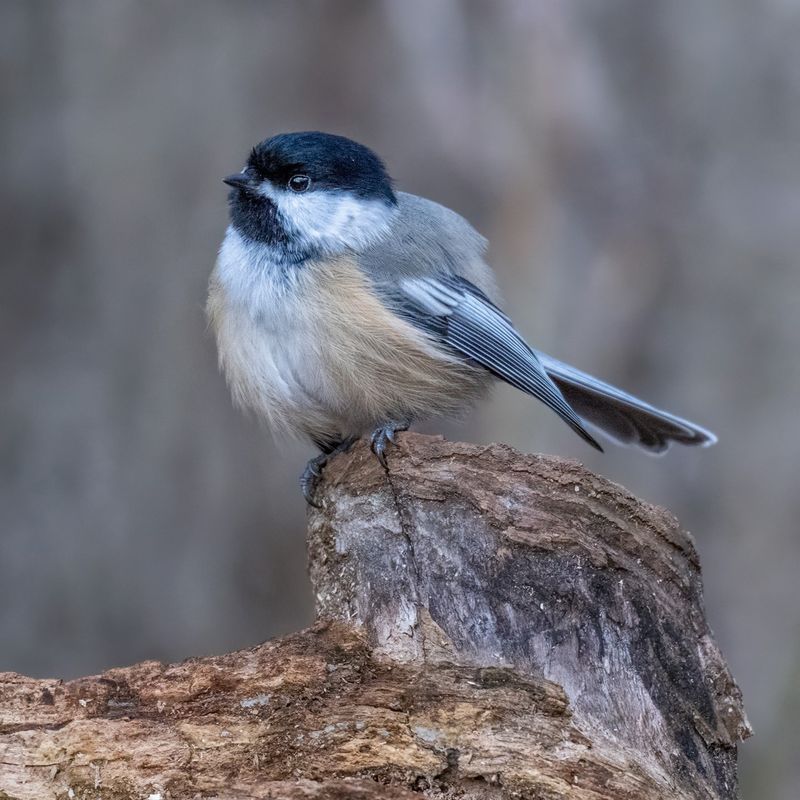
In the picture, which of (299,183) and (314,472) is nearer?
(314,472)

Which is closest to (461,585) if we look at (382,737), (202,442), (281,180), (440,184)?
(382,737)

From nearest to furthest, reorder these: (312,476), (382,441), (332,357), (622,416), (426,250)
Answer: (382,441) < (332,357) < (312,476) < (426,250) < (622,416)

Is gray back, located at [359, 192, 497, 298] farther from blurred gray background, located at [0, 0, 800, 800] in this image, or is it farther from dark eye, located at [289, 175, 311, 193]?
blurred gray background, located at [0, 0, 800, 800]

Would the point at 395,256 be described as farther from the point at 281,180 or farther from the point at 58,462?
the point at 58,462

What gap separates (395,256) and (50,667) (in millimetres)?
2525

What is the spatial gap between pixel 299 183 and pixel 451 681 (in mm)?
1824

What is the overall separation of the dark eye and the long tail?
1.02 m

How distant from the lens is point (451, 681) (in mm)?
2471

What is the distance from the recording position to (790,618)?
18.7ft

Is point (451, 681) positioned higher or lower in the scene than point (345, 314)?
lower

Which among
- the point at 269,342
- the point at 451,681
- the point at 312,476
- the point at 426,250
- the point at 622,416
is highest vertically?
the point at 426,250

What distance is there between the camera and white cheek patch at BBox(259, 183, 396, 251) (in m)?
3.60

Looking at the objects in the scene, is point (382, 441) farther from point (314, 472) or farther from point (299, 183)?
point (299, 183)

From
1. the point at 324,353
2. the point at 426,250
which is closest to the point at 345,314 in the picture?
the point at 324,353
